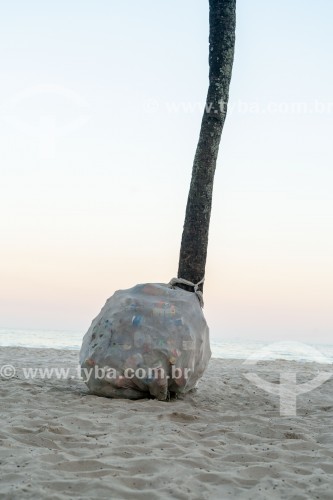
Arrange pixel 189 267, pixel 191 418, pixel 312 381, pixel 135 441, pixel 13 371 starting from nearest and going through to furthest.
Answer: pixel 135 441, pixel 191 418, pixel 189 267, pixel 13 371, pixel 312 381

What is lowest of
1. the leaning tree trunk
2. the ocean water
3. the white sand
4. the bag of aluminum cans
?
the ocean water

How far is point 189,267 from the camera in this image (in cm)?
675

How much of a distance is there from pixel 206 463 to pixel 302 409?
2449 mm

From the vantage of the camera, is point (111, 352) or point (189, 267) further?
point (189, 267)

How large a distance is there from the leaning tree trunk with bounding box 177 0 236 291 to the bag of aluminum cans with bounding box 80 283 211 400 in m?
0.75

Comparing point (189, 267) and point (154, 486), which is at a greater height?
point (189, 267)

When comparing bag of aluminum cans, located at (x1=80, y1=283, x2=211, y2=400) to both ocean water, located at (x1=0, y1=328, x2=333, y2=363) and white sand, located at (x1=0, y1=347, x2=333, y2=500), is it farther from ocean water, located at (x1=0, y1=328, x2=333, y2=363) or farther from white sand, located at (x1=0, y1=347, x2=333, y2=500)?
ocean water, located at (x1=0, y1=328, x2=333, y2=363)

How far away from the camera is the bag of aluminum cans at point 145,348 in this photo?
5.69 meters

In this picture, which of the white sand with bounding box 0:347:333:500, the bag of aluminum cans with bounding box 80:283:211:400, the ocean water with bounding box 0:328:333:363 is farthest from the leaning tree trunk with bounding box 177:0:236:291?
the ocean water with bounding box 0:328:333:363

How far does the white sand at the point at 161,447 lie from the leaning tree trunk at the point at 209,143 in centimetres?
165

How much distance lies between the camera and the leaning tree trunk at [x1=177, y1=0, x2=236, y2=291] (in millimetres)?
6770

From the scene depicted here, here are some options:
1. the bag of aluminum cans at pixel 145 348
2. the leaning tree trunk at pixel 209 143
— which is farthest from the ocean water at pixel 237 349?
the bag of aluminum cans at pixel 145 348

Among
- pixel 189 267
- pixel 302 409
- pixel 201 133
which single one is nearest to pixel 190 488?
pixel 302 409

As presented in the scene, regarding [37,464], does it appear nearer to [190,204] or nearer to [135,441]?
[135,441]
